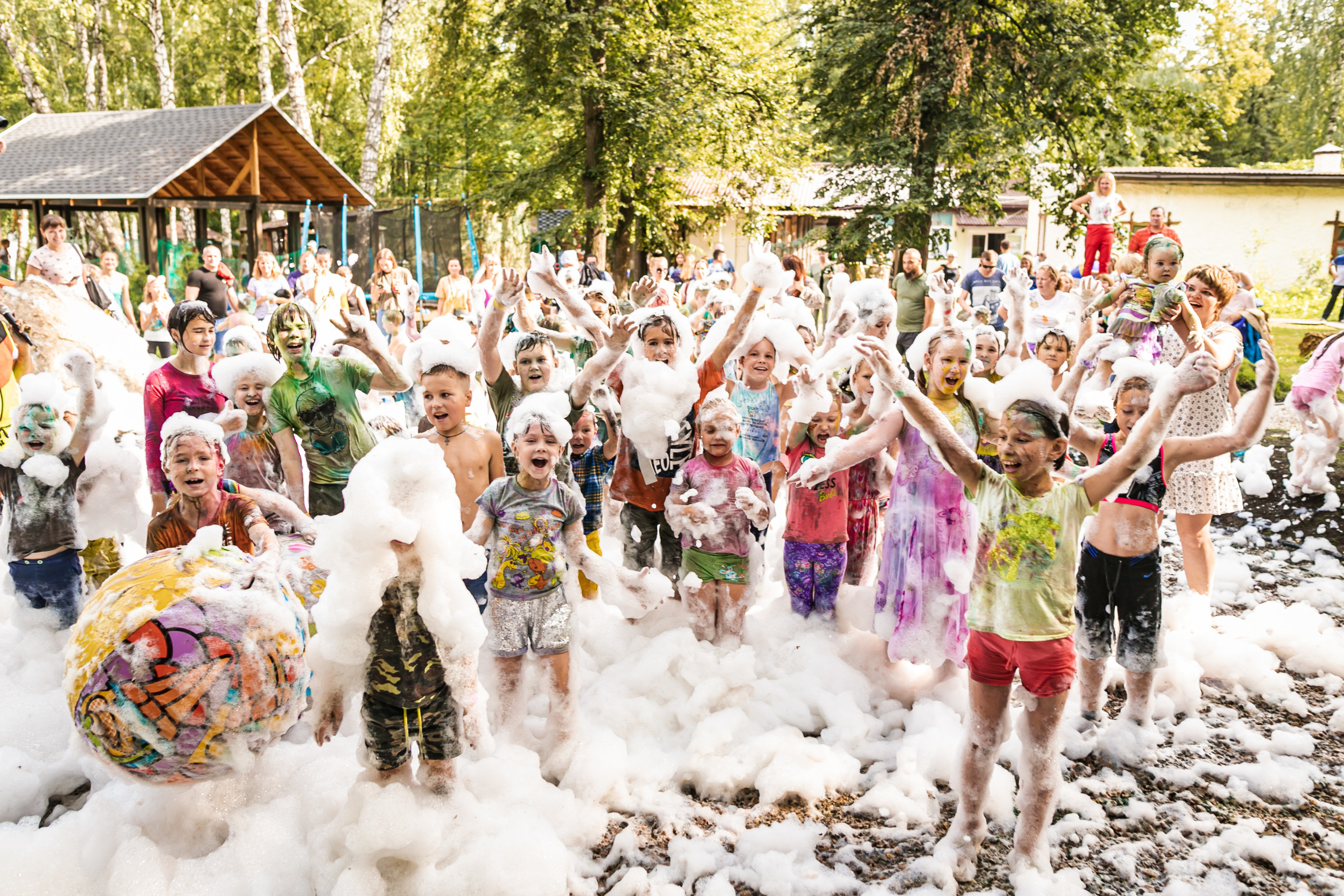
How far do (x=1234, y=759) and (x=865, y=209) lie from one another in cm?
1328

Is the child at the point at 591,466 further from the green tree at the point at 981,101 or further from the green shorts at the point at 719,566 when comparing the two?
the green tree at the point at 981,101

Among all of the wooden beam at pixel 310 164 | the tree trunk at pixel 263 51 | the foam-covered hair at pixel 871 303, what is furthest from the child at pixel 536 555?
the tree trunk at pixel 263 51

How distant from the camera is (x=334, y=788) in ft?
10.9

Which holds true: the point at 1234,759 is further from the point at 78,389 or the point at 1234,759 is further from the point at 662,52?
the point at 662,52

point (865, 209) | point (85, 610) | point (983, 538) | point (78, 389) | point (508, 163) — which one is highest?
point (508, 163)

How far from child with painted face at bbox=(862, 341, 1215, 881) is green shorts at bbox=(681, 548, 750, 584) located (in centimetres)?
142

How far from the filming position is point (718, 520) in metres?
4.29

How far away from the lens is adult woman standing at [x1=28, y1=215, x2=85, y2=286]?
7426mm

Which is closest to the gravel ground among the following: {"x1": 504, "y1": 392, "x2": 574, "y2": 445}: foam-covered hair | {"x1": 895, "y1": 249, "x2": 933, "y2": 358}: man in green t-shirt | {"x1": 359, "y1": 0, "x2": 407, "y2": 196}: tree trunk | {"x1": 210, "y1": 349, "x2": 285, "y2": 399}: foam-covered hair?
{"x1": 504, "y1": 392, "x2": 574, "y2": 445}: foam-covered hair

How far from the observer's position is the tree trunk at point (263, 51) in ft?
70.0

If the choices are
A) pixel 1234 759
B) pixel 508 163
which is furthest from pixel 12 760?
pixel 508 163

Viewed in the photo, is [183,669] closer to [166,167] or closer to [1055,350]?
[1055,350]

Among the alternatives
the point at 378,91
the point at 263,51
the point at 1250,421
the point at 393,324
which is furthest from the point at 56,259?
the point at 263,51

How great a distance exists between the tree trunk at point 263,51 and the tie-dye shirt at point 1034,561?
2196 cm
